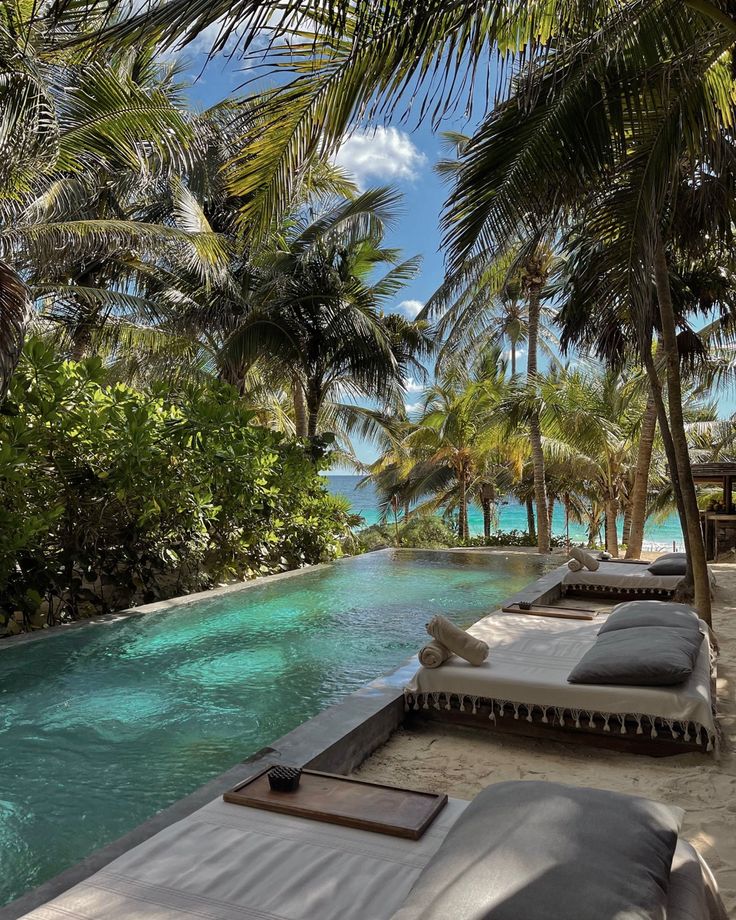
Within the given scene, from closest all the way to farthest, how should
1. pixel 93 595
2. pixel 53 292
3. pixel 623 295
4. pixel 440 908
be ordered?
pixel 440 908
pixel 623 295
pixel 93 595
pixel 53 292

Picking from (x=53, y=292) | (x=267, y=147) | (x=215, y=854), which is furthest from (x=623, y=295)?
(x=53, y=292)

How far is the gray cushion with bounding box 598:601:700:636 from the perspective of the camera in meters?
4.27

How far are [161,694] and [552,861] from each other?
3482mm

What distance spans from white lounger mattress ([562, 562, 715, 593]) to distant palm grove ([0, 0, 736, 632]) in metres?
0.96

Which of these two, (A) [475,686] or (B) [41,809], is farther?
(A) [475,686]

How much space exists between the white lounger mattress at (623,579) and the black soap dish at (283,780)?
19.3ft

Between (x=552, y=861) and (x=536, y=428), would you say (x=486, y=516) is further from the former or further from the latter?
(x=552, y=861)

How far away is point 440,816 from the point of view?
2264mm

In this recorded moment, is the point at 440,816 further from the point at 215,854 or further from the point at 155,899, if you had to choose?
the point at 155,899

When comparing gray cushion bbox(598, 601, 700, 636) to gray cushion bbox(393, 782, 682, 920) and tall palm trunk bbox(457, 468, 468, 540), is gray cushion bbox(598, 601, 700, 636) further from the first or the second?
→ tall palm trunk bbox(457, 468, 468, 540)

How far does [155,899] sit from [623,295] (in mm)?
5290

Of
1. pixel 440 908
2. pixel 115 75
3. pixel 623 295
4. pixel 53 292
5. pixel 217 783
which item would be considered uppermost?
pixel 115 75

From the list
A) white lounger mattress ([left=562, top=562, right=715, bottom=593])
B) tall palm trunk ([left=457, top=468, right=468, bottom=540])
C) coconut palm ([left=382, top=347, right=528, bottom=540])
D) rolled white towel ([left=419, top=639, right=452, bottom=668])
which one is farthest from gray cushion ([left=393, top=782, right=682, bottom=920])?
tall palm trunk ([left=457, top=468, right=468, bottom=540])

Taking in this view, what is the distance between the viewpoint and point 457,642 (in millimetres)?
3930
